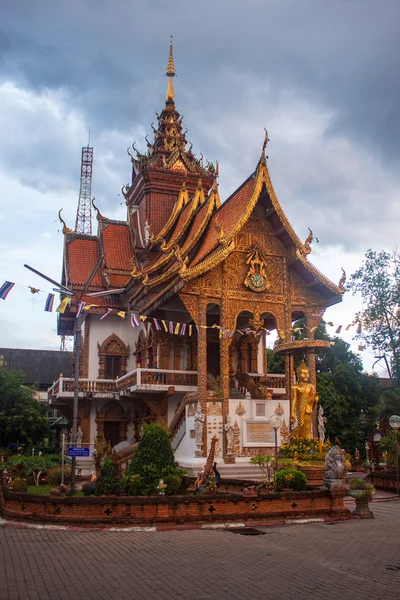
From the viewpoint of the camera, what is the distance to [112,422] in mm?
24516

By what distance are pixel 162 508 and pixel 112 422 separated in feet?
44.2

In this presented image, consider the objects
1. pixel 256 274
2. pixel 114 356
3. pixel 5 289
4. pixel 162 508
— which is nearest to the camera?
pixel 162 508

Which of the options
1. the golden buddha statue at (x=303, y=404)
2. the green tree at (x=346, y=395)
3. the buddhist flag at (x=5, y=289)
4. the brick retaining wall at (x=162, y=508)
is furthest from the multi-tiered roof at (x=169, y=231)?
the green tree at (x=346, y=395)

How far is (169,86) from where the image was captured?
33.6m

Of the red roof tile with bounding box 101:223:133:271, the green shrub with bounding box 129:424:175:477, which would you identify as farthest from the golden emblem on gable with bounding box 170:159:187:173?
the green shrub with bounding box 129:424:175:477

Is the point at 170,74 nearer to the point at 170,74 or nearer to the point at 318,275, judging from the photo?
the point at 170,74

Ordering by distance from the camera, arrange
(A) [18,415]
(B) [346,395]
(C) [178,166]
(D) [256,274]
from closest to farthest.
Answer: (D) [256,274], (C) [178,166], (A) [18,415], (B) [346,395]

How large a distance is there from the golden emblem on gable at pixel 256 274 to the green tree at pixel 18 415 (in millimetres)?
18317

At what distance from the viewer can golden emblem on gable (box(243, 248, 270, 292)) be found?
800 inches

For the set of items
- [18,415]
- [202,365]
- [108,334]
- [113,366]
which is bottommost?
[18,415]

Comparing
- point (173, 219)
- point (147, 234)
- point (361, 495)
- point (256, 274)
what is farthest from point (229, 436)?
point (147, 234)

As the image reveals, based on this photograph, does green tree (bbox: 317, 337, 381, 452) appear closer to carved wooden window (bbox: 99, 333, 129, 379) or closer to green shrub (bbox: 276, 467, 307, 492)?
carved wooden window (bbox: 99, 333, 129, 379)

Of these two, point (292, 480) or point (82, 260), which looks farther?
point (82, 260)

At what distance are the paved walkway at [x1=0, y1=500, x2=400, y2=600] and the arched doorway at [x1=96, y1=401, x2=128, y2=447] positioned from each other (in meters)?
12.9
